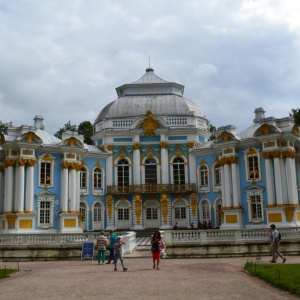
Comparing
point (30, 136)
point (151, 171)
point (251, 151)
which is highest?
point (30, 136)

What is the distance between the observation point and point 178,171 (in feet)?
115

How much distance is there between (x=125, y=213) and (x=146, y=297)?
25366 mm

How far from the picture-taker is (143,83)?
3859cm

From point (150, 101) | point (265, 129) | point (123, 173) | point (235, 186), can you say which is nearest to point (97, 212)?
point (123, 173)

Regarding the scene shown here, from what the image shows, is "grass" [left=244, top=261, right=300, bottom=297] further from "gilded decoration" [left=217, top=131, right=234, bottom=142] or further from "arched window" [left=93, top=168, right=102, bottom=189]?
"arched window" [left=93, top=168, right=102, bottom=189]

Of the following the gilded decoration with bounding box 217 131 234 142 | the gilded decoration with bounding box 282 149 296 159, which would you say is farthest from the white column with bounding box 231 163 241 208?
the gilded decoration with bounding box 282 149 296 159

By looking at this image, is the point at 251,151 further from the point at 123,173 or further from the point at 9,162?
the point at 9,162

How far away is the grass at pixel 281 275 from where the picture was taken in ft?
33.6

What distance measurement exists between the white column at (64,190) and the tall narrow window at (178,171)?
358 inches

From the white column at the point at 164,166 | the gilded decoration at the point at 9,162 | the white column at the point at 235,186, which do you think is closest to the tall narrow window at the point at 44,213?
the gilded decoration at the point at 9,162

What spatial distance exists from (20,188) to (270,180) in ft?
53.1

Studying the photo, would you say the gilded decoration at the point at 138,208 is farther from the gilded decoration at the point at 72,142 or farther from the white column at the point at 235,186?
the white column at the point at 235,186

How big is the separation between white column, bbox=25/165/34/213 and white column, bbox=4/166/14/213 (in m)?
0.96

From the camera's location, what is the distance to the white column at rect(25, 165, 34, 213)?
92.9 ft
